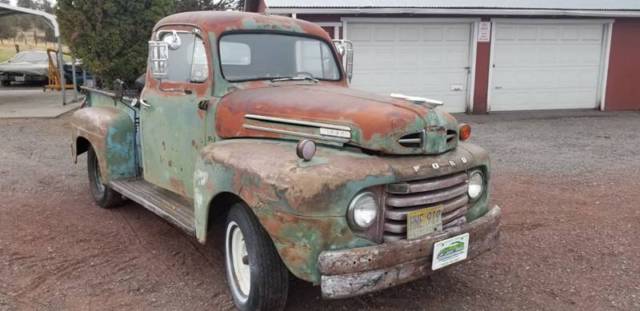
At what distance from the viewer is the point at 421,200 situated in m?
3.11

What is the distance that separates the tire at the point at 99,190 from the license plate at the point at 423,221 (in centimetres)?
357

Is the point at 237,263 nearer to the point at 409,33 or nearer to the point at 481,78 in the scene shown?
the point at 409,33

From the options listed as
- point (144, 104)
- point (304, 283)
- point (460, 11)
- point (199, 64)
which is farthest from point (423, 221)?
point (460, 11)

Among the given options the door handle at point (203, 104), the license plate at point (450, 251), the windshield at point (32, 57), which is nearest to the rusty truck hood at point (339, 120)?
the door handle at point (203, 104)

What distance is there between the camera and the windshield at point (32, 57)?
22.2 metres

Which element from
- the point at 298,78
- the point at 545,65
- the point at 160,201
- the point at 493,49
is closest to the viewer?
the point at 298,78

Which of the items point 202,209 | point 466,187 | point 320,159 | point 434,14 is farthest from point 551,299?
point 434,14

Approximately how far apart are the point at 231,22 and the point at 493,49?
1025 cm

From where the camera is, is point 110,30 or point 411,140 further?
point 110,30

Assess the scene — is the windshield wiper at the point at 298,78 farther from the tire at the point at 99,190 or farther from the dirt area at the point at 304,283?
the tire at the point at 99,190

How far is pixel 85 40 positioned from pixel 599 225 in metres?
11.9

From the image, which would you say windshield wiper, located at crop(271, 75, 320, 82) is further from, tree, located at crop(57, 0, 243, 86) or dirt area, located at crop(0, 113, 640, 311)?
tree, located at crop(57, 0, 243, 86)

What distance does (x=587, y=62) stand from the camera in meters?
13.9

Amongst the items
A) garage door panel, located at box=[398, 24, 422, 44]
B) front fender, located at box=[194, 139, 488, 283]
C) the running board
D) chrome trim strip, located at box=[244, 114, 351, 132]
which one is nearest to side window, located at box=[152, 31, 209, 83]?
chrome trim strip, located at box=[244, 114, 351, 132]
